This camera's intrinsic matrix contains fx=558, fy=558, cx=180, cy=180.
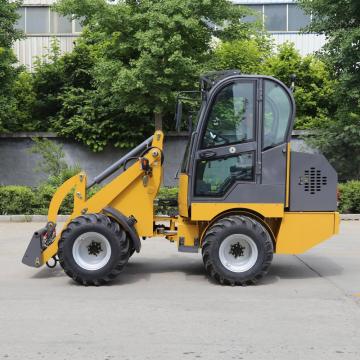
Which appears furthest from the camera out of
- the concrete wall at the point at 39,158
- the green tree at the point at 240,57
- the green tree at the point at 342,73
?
the green tree at the point at 240,57

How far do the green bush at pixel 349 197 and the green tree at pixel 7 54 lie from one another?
33.1ft

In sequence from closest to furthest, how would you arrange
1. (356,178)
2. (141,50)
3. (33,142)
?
(141,50) → (356,178) → (33,142)

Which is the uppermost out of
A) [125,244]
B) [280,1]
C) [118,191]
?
[280,1]

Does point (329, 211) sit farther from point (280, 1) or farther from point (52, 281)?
point (280, 1)

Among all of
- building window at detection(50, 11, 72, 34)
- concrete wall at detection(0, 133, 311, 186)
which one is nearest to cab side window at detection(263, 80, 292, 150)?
concrete wall at detection(0, 133, 311, 186)

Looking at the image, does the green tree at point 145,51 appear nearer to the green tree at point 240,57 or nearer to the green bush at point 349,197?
the green tree at point 240,57

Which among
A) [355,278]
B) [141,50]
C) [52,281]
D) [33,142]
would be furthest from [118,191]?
[33,142]

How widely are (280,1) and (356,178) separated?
12413 millimetres

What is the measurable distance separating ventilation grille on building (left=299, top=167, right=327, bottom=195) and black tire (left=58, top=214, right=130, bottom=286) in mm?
2558

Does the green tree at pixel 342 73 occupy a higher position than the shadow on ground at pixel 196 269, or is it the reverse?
the green tree at pixel 342 73

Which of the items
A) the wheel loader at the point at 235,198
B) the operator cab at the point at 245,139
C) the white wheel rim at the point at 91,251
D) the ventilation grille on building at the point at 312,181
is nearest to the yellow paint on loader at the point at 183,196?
the wheel loader at the point at 235,198

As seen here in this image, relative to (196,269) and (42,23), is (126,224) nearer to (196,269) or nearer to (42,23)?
(196,269)

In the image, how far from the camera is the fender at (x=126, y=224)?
24.7 feet

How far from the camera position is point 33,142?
61.5 ft
